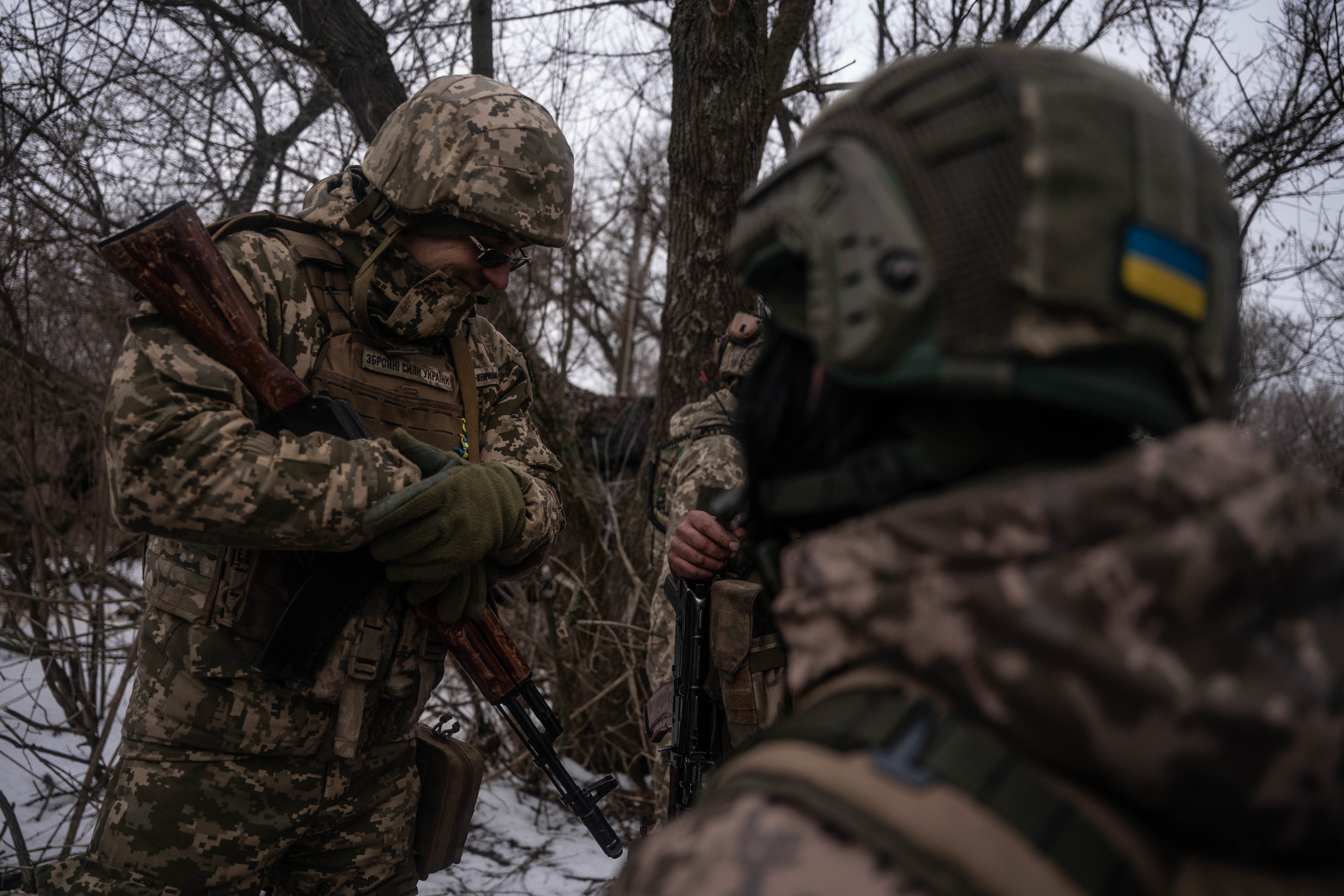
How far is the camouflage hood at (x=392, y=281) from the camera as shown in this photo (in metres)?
2.03

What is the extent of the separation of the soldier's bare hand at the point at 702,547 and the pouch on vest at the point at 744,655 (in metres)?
0.08

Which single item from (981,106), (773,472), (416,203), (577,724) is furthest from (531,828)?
(981,106)

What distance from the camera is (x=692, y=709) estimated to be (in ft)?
7.82

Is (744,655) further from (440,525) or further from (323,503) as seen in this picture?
(323,503)

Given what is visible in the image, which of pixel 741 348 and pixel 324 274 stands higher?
pixel 741 348

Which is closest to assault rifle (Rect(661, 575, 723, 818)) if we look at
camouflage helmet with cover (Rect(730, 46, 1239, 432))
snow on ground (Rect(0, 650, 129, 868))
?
camouflage helmet with cover (Rect(730, 46, 1239, 432))

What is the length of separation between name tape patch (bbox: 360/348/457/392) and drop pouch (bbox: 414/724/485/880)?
987mm

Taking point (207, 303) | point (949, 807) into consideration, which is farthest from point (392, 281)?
point (949, 807)

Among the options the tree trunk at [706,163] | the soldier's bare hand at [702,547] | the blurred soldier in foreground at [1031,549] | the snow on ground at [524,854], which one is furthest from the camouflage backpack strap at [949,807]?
the tree trunk at [706,163]

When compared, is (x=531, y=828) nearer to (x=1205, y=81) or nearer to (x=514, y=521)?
(x=514, y=521)

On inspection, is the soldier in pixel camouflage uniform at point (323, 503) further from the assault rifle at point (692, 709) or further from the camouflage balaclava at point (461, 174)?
the assault rifle at point (692, 709)

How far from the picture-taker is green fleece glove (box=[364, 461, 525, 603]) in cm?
176

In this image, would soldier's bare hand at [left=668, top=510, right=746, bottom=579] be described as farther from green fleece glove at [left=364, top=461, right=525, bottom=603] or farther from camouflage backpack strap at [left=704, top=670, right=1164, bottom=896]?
camouflage backpack strap at [left=704, top=670, right=1164, bottom=896]

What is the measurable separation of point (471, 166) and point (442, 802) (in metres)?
1.67
